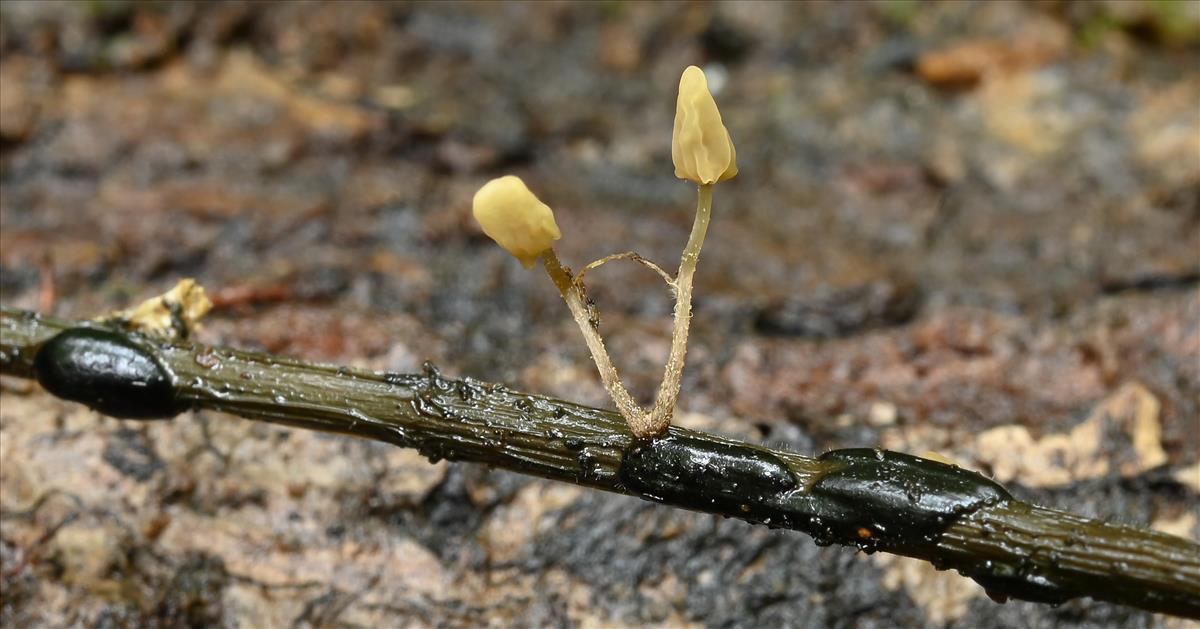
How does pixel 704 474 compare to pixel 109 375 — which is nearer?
pixel 704 474

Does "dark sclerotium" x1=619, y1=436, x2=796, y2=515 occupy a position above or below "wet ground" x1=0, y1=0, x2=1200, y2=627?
below

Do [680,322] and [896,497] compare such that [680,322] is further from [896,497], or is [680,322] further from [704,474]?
[896,497]

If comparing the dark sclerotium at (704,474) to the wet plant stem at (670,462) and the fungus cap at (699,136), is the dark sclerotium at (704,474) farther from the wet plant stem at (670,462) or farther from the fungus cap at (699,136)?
the fungus cap at (699,136)

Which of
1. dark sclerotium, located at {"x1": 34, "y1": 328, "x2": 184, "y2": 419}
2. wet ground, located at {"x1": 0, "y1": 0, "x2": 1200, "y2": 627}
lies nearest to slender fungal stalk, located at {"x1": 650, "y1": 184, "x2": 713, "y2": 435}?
wet ground, located at {"x1": 0, "y1": 0, "x2": 1200, "y2": 627}

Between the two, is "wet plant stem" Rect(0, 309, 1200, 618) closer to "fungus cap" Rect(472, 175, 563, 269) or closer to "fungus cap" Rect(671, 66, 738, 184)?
"fungus cap" Rect(472, 175, 563, 269)

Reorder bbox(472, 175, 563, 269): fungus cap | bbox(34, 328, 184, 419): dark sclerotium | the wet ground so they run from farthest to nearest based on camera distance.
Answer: the wet ground, bbox(34, 328, 184, 419): dark sclerotium, bbox(472, 175, 563, 269): fungus cap

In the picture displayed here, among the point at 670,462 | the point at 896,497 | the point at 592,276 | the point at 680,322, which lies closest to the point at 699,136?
the point at 680,322

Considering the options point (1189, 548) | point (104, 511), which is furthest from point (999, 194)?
point (104, 511)
